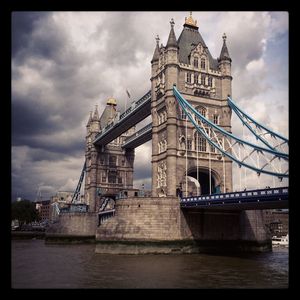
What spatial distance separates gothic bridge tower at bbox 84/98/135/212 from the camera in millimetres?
71250

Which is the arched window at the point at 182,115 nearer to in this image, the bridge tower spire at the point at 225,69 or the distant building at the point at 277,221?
the bridge tower spire at the point at 225,69

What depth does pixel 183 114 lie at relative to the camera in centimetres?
4350

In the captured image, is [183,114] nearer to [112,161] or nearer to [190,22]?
[190,22]

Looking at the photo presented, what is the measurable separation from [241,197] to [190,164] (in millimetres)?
12684

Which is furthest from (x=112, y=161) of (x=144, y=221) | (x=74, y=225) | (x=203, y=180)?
(x=144, y=221)

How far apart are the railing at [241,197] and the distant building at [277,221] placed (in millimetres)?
48080

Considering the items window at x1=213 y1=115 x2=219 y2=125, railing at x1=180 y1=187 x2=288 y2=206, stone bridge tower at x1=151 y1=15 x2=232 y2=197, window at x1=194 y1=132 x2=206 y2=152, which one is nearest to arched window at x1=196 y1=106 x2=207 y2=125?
stone bridge tower at x1=151 y1=15 x2=232 y2=197

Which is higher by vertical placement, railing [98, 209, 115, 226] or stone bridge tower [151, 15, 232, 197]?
stone bridge tower [151, 15, 232, 197]

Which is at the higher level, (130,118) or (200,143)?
(130,118)

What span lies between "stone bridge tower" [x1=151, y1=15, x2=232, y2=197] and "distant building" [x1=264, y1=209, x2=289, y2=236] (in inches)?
1595

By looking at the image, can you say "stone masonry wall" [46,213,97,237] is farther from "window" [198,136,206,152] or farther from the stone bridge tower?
"window" [198,136,206,152]

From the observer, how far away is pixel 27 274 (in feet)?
72.6
